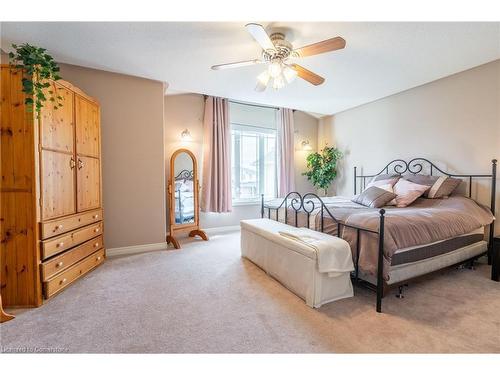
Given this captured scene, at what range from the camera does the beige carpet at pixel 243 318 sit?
4.90ft

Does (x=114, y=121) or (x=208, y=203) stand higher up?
(x=114, y=121)

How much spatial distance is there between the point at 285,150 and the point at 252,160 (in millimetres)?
776

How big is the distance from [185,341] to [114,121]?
2963mm

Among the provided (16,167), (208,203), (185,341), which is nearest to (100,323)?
(185,341)

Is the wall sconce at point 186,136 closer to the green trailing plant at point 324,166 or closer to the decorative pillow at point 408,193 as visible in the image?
the green trailing plant at point 324,166

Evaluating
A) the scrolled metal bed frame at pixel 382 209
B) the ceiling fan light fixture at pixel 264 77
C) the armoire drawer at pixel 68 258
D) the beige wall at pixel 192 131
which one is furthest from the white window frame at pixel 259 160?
the armoire drawer at pixel 68 258

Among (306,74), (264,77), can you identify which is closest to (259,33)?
(264,77)

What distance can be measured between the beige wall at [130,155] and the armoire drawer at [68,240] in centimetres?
46

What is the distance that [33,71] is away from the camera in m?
1.90

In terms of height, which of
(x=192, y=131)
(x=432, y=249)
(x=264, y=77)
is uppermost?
(x=264, y=77)

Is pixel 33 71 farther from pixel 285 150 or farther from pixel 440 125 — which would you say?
pixel 440 125

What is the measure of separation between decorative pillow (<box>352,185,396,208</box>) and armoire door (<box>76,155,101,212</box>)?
3452 mm

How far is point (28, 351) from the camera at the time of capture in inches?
56.9
